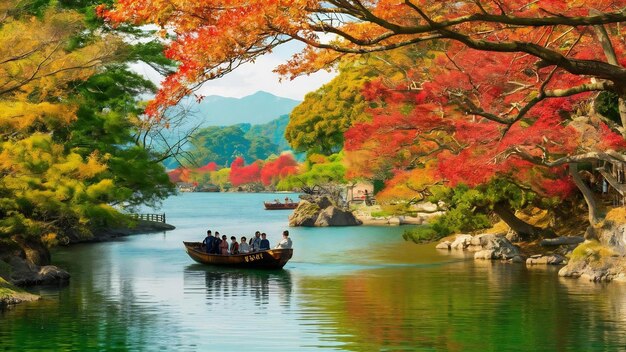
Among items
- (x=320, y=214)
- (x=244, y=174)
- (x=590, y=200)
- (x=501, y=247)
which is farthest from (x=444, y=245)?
(x=244, y=174)

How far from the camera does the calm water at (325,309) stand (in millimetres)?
17609

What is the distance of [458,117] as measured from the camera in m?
31.0

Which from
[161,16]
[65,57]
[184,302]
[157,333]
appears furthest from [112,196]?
[161,16]

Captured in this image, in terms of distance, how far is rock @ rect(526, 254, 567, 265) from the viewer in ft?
102

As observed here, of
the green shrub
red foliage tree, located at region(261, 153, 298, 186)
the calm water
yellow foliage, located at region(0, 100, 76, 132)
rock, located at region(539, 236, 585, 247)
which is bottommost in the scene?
the calm water

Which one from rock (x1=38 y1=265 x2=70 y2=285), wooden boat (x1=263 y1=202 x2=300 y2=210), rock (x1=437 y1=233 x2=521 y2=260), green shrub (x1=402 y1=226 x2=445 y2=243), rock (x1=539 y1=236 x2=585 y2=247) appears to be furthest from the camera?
wooden boat (x1=263 y1=202 x2=300 y2=210)

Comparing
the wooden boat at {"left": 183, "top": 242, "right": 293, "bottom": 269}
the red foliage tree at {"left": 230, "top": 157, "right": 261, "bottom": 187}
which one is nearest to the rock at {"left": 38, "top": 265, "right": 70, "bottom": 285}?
the wooden boat at {"left": 183, "top": 242, "right": 293, "bottom": 269}

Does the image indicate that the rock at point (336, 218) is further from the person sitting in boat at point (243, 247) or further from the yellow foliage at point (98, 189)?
the yellow foliage at point (98, 189)

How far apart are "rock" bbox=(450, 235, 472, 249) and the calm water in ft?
12.2

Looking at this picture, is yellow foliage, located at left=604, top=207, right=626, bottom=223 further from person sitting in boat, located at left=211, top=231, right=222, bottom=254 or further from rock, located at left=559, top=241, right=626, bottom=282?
person sitting in boat, located at left=211, top=231, right=222, bottom=254

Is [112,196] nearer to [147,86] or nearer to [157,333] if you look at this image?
[147,86]

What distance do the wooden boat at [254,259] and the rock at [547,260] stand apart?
26.5ft

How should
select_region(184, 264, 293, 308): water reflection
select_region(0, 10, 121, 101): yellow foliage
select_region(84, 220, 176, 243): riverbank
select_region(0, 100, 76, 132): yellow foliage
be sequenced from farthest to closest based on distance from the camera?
select_region(84, 220, 176, 243): riverbank → select_region(0, 100, 76, 132): yellow foliage → select_region(184, 264, 293, 308): water reflection → select_region(0, 10, 121, 101): yellow foliage

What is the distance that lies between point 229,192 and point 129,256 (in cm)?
14161
